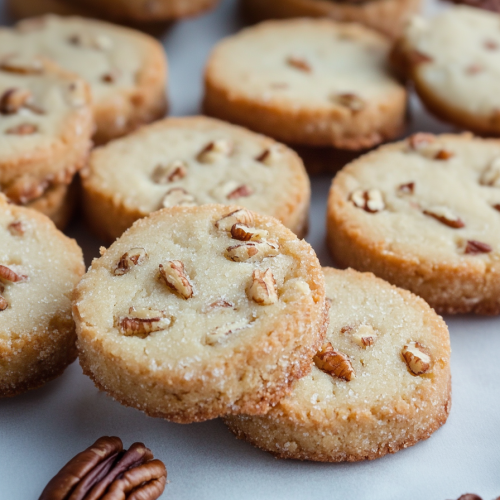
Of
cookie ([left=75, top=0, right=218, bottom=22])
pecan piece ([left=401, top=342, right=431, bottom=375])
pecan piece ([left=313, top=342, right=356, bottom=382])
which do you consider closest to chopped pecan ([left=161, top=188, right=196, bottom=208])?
pecan piece ([left=313, top=342, right=356, bottom=382])

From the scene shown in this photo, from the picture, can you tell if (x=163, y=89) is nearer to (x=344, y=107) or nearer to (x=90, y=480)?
(x=344, y=107)

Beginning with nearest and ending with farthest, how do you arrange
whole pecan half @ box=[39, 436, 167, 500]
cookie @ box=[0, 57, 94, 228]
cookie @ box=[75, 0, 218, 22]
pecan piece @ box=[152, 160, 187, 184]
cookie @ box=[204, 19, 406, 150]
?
whole pecan half @ box=[39, 436, 167, 500]
cookie @ box=[0, 57, 94, 228]
pecan piece @ box=[152, 160, 187, 184]
cookie @ box=[204, 19, 406, 150]
cookie @ box=[75, 0, 218, 22]

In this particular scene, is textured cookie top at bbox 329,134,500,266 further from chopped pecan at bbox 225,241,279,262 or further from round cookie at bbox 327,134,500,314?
chopped pecan at bbox 225,241,279,262

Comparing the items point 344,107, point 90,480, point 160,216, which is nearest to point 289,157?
point 344,107

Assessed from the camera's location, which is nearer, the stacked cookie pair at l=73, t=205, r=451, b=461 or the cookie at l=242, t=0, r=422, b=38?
the stacked cookie pair at l=73, t=205, r=451, b=461

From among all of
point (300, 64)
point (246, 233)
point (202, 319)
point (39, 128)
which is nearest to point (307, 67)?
point (300, 64)

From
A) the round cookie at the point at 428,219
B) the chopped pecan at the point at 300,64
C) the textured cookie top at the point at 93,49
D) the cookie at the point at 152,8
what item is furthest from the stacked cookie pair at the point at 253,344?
the cookie at the point at 152,8
